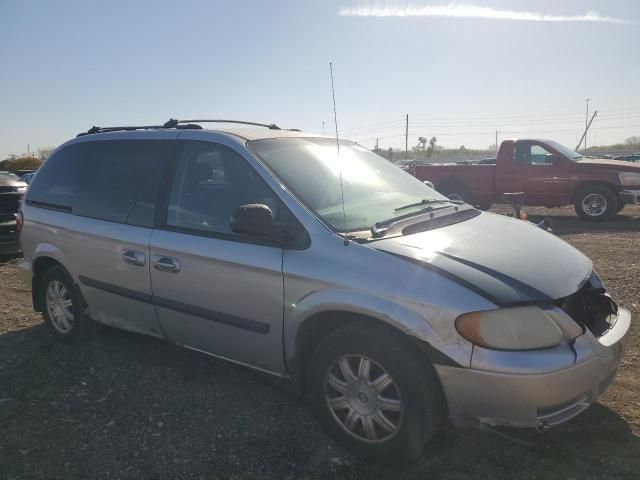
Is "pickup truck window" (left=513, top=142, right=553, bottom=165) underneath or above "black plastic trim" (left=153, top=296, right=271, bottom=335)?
above

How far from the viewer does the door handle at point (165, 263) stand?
10.9 feet

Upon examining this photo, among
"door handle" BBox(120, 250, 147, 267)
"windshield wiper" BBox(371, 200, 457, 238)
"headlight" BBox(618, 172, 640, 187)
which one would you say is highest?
"windshield wiper" BBox(371, 200, 457, 238)

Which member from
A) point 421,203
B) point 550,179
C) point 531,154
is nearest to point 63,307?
point 421,203

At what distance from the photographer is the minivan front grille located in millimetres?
2641

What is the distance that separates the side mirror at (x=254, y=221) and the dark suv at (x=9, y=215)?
20.3 feet

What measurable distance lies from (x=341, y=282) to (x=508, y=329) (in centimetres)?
83

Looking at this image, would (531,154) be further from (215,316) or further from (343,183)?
(215,316)

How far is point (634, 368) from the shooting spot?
3648 millimetres

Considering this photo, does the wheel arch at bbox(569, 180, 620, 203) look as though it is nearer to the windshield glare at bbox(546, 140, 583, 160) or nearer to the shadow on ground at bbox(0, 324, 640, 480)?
the windshield glare at bbox(546, 140, 583, 160)

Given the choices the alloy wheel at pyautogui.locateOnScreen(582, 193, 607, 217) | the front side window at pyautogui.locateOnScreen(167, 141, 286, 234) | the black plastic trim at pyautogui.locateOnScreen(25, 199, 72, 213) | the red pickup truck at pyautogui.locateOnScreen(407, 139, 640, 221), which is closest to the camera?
the front side window at pyautogui.locateOnScreen(167, 141, 286, 234)

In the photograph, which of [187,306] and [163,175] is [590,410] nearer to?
[187,306]

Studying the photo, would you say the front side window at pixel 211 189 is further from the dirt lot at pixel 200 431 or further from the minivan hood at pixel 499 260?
the dirt lot at pixel 200 431

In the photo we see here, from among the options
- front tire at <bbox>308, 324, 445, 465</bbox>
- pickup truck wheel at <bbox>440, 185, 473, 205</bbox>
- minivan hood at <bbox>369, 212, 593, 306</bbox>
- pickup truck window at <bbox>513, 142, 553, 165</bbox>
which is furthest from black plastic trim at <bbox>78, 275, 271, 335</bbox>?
pickup truck window at <bbox>513, 142, 553, 165</bbox>

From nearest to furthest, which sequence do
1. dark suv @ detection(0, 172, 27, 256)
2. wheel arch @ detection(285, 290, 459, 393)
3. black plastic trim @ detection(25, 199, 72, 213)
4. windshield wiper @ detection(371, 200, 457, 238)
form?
wheel arch @ detection(285, 290, 459, 393), windshield wiper @ detection(371, 200, 457, 238), black plastic trim @ detection(25, 199, 72, 213), dark suv @ detection(0, 172, 27, 256)
